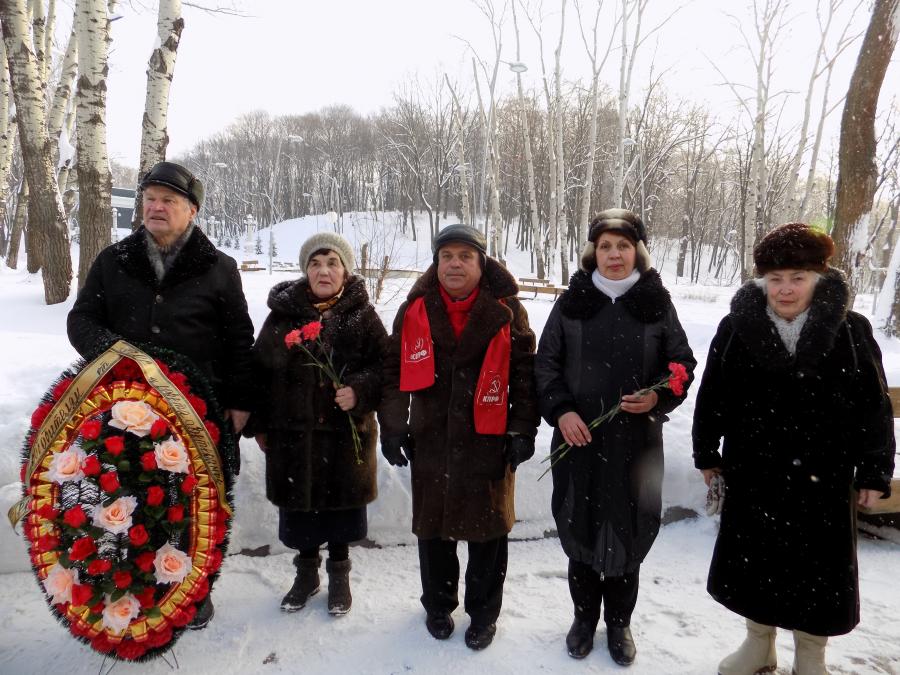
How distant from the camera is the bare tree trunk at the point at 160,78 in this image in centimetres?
665

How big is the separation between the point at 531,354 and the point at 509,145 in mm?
35026

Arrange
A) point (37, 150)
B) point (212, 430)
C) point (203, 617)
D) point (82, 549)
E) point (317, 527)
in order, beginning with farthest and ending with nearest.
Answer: point (37, 150)
point (317, 527)
point (203, 617)
point (212, 430)
point (82, 549)

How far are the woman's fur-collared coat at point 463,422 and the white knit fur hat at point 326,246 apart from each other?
1.59 ft

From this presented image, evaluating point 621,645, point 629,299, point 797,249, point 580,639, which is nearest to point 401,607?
point 580,639

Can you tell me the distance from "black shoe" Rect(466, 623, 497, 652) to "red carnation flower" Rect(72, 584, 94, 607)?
1650 mm

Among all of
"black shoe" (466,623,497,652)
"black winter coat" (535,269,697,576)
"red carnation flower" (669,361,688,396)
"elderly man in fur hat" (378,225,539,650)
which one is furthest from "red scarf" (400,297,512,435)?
"black shoe" (466,623,497,652)

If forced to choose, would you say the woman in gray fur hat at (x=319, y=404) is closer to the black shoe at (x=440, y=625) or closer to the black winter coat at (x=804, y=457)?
the black shoe at (x=440, y=625)

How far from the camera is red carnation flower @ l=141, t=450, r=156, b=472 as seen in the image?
2207mm

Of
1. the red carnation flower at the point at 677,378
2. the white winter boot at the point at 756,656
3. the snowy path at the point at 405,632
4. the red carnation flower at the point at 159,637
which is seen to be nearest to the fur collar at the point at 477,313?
the red carnation flower at the point at 677,378

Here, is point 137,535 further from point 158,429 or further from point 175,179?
point 175,179

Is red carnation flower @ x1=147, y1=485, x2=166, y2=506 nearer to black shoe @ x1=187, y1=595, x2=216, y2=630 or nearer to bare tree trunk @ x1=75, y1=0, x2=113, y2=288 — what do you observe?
black shoe @ x1=187, y1=595, x2=216, y2=630

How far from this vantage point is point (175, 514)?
2270mm

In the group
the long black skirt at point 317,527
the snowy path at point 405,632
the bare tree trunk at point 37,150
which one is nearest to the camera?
the snowy path at point 405,632

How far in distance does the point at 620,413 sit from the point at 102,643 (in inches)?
92.7
